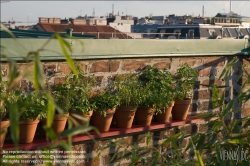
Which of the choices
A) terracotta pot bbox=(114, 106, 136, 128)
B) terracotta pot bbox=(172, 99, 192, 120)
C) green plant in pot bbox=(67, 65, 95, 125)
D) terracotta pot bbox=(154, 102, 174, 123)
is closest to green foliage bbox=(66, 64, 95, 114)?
green plant in pot bbox=(67, 65, 95, 125)

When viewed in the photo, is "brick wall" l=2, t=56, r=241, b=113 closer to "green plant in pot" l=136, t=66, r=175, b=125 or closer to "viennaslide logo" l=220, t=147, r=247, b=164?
"green plant in pot" l=136, t=66, r=175, b=125

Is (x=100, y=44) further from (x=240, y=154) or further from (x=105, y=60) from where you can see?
(x=240, y=154)

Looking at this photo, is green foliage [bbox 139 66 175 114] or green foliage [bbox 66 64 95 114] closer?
green foliage [bbox 66 64 95 114]

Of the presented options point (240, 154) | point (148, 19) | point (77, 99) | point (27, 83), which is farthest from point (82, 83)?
point (148, 19)

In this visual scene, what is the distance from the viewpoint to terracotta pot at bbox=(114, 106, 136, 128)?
374 centimetres

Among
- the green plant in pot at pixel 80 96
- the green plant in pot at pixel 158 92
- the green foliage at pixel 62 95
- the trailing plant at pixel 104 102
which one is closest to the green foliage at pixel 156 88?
the green plant in pot at pixel 158 92

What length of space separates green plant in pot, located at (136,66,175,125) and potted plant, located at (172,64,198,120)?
106mm

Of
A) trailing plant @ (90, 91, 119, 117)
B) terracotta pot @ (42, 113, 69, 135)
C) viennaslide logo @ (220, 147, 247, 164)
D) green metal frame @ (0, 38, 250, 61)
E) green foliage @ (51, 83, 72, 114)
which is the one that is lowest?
viennaslide logo @ (220, 147, 247, 164)

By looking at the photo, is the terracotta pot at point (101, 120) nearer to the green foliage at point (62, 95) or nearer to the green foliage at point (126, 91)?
the green foliage at point (126, 91)

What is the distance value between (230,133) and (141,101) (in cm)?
79

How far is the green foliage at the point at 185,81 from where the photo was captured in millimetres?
4180

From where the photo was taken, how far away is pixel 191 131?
4.45 metres

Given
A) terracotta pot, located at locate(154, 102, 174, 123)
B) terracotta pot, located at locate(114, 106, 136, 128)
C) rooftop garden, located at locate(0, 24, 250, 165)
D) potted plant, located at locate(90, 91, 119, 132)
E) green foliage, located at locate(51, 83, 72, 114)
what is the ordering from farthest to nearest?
terracotta pot, located at locate(154, 102, 174, 123), terracotta pot, located at locate(114, 106, 136, 128), potted plant, located at locate(90, 91, 119, 132), green foliage, located at locate(51, 83, 72, 114), rooftop garden, located at locate(0, 24, 250, 165)

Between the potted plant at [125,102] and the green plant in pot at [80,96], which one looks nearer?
the green plant in pot at [80,96]
